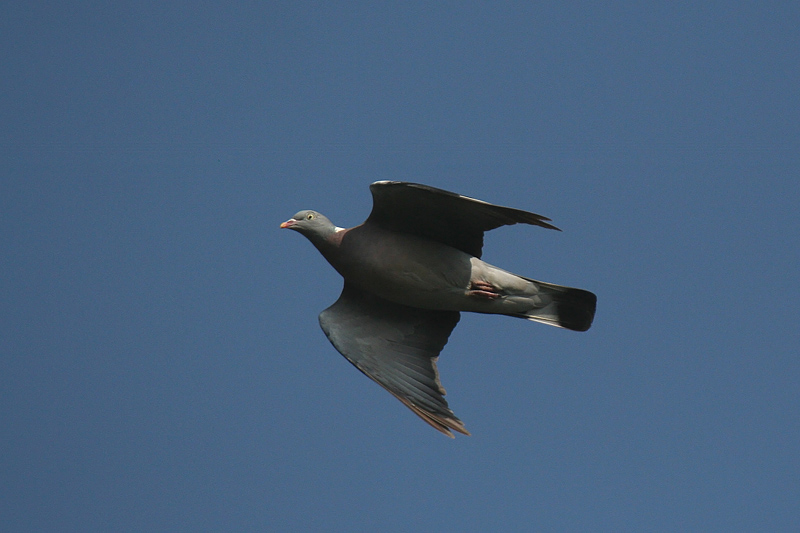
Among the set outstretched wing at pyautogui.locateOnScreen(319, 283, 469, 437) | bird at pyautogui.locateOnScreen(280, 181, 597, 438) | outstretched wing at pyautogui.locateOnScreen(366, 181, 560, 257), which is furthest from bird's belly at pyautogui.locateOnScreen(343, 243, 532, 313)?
outstretched wing at pyautogui.locateOnScreen(319, 283, 469, 437)

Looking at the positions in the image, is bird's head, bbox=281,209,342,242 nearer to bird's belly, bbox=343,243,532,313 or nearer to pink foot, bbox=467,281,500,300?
bird's belly, bbox=343,243,532,313

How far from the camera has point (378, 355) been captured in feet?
27.0

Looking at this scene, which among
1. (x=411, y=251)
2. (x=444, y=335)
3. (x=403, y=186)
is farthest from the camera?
(x=444, y=335)

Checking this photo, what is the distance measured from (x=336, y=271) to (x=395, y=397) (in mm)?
1408

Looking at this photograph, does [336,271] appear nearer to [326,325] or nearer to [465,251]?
[326,325]

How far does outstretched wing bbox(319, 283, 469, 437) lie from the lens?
796 centimetres

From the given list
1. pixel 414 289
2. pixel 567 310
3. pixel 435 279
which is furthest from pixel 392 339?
pixel 567 310

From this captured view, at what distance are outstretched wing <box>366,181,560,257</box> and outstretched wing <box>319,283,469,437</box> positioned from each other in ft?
2.74

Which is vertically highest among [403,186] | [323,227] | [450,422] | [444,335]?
[403,186]

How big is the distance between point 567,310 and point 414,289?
1564 millimetres

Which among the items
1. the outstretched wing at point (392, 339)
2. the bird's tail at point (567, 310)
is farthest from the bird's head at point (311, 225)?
the bird's tail at point (567, 310)

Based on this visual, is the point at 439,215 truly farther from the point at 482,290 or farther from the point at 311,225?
the point at 311,225

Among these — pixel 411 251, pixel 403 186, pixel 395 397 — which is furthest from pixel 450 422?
pixel 403 186

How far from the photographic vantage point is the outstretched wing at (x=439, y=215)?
23.9 ft
